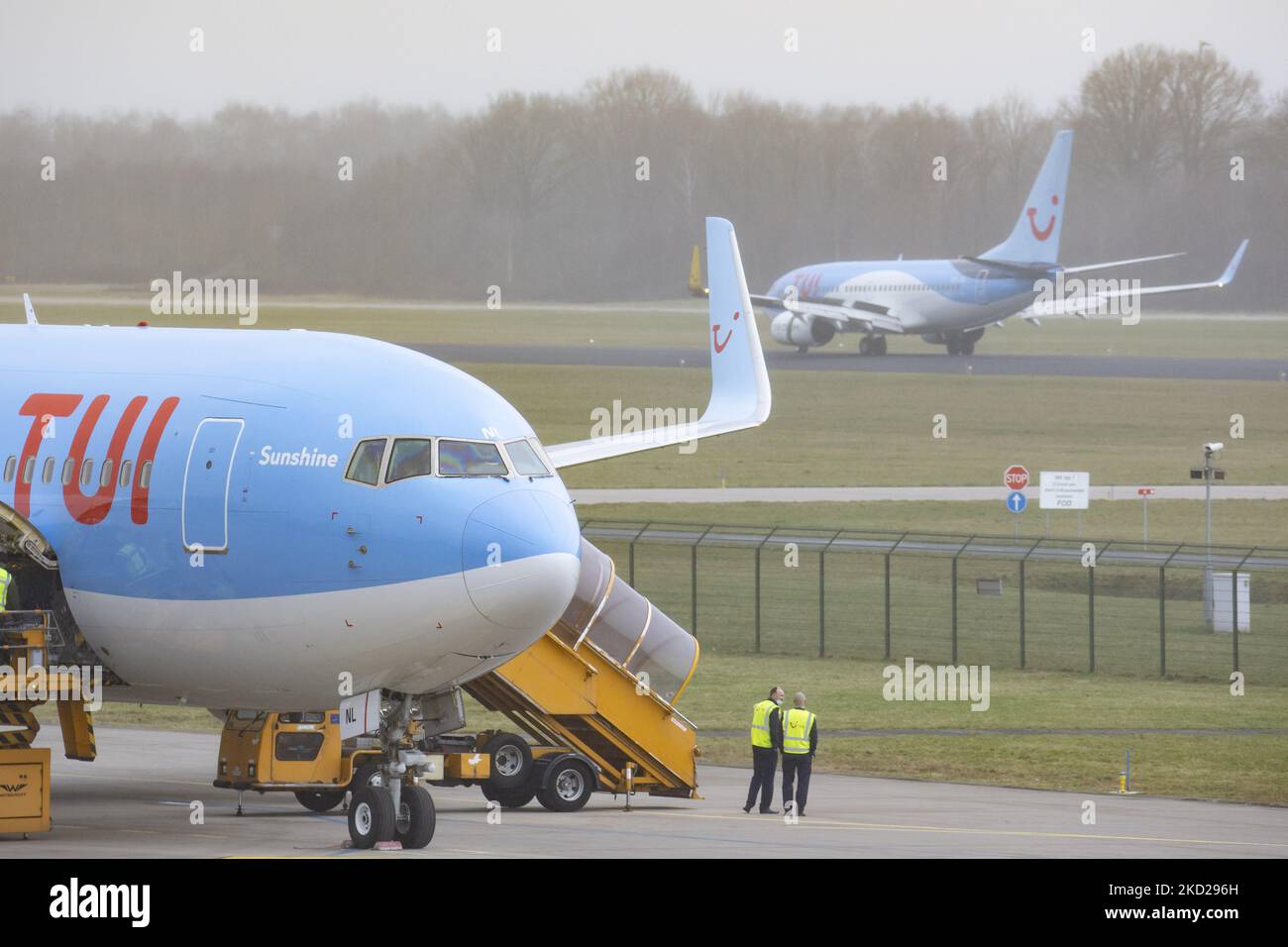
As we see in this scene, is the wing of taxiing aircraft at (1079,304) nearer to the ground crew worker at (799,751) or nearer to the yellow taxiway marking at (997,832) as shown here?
the ground crew worker at (799,751)

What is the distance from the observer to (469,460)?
21.6 m

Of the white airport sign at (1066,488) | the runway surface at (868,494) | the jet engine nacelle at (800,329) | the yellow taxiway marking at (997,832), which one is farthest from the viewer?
the jet engine nacelle at (800,329)

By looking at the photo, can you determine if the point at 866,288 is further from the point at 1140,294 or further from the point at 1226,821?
the point at 1226,821

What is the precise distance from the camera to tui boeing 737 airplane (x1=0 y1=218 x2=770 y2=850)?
21188mm

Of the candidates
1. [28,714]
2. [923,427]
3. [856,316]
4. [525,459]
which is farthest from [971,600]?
[856,316]

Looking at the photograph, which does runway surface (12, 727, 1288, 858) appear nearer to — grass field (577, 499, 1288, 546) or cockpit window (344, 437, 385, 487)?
cockpit window (344, 437, 385, 487)

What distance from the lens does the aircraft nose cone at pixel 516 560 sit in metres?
20.9

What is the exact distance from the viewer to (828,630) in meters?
51.2

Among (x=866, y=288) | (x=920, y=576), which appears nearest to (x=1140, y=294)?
(x=866, y=288)

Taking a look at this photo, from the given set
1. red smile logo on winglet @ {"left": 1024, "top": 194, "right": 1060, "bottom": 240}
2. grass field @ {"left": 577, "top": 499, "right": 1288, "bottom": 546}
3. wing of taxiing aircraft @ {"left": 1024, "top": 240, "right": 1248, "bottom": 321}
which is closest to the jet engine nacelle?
red smile logo on winglet @ {"left": 1024, "top": 194, "right": 1060, "bottom": 240}

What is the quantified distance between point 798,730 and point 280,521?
10.2 m

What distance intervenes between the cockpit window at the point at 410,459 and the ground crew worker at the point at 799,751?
9448 mm

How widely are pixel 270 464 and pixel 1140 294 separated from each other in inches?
4480

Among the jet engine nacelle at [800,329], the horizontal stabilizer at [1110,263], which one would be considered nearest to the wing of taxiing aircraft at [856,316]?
the jet engine nacelle at [800,329]
